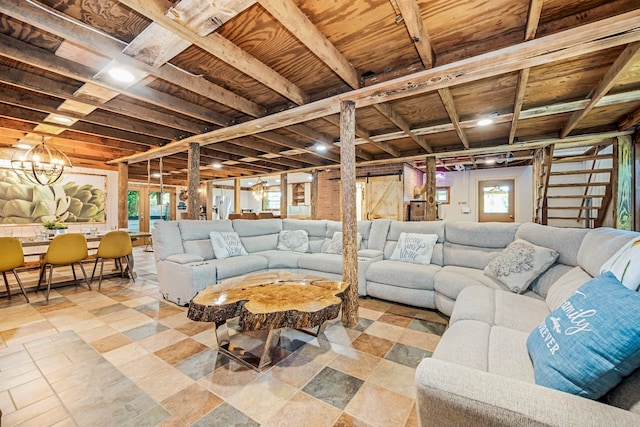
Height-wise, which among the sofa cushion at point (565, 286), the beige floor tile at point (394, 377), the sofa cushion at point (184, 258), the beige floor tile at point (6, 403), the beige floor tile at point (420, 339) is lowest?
the beige floor tile at point (6, 403)

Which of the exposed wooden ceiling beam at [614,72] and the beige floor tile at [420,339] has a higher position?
the exposed wooden ceiling beam at [614,72]

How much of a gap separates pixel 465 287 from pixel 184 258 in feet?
10.5

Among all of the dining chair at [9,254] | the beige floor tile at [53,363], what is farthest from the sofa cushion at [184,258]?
the dining chair at [9,254]

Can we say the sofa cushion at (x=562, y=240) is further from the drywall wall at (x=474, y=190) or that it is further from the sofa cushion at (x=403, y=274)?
the drywall wall at (x=474, y=190)

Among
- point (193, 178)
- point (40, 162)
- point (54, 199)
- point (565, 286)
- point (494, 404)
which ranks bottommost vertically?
point (494, 404)

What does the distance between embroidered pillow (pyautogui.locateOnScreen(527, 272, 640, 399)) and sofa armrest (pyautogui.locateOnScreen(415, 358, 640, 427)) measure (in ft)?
0.23

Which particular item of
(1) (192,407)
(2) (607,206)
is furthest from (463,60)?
(2) (607,206)

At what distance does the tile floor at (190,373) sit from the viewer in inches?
59.7

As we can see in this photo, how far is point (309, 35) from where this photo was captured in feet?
6.48

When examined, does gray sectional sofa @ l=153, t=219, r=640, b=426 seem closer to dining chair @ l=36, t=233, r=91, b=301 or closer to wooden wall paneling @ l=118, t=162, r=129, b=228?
dining chair @ l=36, t=233, r=91, b=301

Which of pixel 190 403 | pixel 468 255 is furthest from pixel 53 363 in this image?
pixel 468 255

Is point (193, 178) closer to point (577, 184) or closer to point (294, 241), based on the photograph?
point (294, 241)

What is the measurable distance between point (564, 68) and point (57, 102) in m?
5.76

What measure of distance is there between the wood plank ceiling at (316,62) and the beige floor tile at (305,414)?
2435 mm
